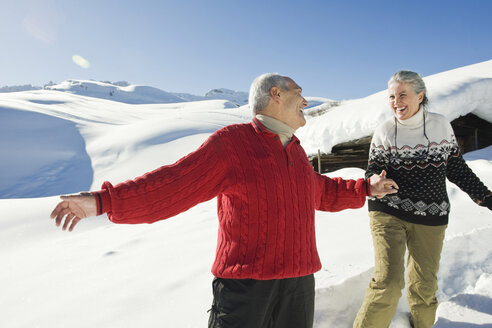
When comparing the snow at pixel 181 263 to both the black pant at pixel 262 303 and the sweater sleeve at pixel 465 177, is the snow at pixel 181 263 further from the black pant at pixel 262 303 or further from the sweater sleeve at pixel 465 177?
the black pant at pixel 262 303

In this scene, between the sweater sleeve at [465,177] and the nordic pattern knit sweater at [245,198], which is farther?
the sweater sleeve at [465,177]

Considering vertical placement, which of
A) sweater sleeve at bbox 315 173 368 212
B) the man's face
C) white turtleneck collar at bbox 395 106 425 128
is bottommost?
sweater sleeve at bbox 315 173 368 212

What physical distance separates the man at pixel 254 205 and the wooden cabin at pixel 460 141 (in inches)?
253

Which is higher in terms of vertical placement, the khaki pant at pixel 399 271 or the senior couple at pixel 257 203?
the senior couple at pixel 257 203

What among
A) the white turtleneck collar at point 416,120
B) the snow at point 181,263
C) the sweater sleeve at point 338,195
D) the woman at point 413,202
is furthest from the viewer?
the snow at point 181,263

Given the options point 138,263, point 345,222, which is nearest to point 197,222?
point 138,263

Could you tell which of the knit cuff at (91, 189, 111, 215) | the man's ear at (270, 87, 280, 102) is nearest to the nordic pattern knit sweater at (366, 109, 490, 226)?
the man's ear at (270, 87, 280, 102)

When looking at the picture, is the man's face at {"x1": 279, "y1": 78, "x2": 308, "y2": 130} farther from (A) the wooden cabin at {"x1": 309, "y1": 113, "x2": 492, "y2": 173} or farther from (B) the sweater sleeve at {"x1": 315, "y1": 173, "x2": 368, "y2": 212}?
(A) the wooden cabin at {"x1": 309, "y1": 113, "x2": 492, "y2": 173}

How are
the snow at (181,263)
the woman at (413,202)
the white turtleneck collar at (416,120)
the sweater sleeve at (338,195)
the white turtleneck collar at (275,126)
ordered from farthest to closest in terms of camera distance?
1. the snow at (181,263)
2. the white turtleneck collar at (416,120)
3. the woman at (413,202)
4. the sweater sleeve at (338,195)
5. the white turtleneck collar at (275,126)

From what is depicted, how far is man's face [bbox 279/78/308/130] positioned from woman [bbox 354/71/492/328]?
3.19 ft

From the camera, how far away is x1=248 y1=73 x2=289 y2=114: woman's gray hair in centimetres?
156

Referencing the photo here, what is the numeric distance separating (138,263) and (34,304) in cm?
106

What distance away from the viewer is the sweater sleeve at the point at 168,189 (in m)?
1.23

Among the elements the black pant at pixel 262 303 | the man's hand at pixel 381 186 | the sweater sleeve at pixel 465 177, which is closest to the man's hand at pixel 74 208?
the black pant at pixel 262 303
